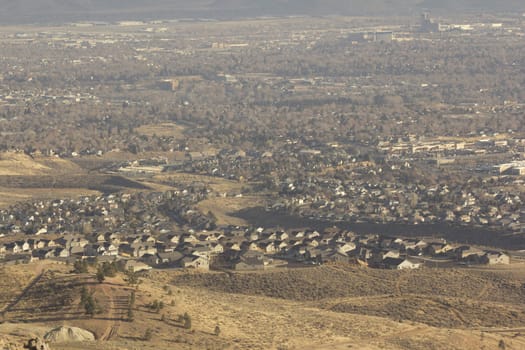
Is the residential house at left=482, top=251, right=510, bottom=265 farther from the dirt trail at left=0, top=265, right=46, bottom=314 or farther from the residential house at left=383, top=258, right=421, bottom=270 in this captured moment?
the dirt trail at left=0, top=265, right=46, bottom=314

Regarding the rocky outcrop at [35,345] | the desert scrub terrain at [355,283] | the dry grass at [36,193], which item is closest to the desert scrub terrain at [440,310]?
the desert scrub terrain at [355,283]

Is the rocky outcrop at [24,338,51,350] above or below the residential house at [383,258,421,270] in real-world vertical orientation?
above

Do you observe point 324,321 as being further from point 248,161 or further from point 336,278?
point 248,161

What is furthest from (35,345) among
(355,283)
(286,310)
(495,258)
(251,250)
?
(495,258)

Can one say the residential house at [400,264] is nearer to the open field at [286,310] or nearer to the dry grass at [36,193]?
the open field at [286,310]

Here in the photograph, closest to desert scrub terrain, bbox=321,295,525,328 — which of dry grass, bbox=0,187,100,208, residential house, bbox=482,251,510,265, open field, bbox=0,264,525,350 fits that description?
open field, bbox=0,264,525,350

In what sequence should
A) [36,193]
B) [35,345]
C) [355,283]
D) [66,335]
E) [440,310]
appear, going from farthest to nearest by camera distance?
[36,193], [355,283], [440,310], [66,335], [35,345]

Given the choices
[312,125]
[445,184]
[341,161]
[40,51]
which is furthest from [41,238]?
[40,51]

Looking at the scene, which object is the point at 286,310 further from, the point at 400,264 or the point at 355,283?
the point at 400,264
